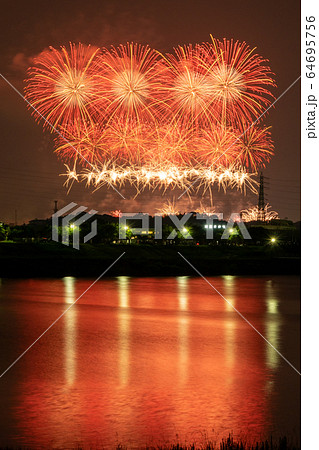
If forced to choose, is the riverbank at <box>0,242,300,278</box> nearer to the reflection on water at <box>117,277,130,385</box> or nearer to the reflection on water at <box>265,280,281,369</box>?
the reflection on water at <box>117,277,130,385</box>

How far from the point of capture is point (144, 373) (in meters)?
10.1

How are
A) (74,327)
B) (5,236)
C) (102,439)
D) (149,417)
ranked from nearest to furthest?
(102,439), (149,417), (74,327), (5,236)

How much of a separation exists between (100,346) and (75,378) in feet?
10.0

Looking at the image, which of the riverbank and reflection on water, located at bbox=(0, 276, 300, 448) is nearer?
reflection on water, located at bbox=(0, 276, 300, 448)

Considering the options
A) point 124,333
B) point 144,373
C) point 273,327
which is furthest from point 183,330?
point 144,373

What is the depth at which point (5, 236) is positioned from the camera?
255 feet

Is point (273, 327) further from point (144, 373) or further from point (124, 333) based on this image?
point (144, 373)

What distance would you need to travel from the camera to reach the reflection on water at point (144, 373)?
23.5 ft

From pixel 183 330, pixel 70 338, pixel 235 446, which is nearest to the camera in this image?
pixel 235 446

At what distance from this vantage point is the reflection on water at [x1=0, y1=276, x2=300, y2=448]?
7164 millimetres

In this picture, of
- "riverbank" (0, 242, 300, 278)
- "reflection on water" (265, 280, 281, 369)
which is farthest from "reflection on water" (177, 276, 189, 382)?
"riverbank" (0, 242, 300, 278)

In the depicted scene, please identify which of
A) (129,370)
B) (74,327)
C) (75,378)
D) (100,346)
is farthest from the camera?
(74,327)
